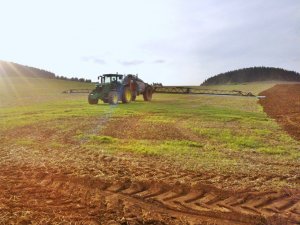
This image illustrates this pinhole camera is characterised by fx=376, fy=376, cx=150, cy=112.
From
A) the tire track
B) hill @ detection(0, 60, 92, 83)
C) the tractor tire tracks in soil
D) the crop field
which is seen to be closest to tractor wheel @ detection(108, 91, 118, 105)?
the crop field

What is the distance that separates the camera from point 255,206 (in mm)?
7426

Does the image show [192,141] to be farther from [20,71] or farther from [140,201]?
[20,71]

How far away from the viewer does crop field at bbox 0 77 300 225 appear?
277 inches

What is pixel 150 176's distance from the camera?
370 inches

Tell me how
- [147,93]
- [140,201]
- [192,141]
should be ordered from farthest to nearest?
1. [147,93]
2. [192,141]
3. [140,201]

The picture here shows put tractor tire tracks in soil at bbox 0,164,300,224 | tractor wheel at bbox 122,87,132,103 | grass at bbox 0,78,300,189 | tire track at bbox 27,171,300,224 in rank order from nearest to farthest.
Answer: tractor tire tracks in soil at bbox 0,164,300,224, tire track at bbox 27,171,300,224, grass at bbox 0,78,300,189, tractor wheel at bbox 122,87,132,103

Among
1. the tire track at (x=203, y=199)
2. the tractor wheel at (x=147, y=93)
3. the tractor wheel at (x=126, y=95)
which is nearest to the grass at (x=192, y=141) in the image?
the tire track at (x=203, y=199)

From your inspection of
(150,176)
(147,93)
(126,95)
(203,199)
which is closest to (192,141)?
(150,176)

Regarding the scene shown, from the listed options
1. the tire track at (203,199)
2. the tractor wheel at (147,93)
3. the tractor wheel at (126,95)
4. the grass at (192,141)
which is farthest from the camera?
the tractor wheel at (147,93)

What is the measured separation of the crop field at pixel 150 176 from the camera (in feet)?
23.0

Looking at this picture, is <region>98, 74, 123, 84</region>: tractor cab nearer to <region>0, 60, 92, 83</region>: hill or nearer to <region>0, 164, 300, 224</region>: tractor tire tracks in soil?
<region>0, 164, 300, 224</region>: tractor tire tracks in soil

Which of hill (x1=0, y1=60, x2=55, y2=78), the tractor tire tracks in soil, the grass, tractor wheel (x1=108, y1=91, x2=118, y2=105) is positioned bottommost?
the tractor tire tracks in soil

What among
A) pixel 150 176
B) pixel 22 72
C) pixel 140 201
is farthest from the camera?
pixel 22 72

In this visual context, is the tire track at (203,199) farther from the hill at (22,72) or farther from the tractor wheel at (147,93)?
the hill at (22,72)
